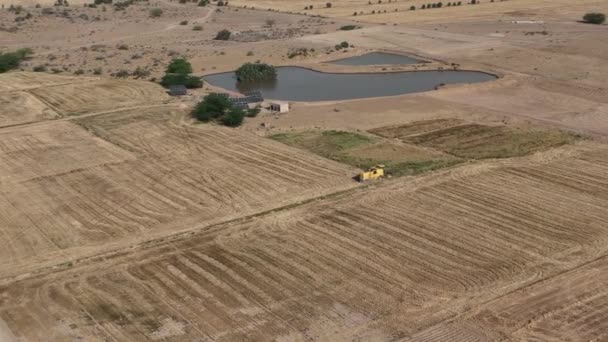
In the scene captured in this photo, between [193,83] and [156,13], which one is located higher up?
[156,13]

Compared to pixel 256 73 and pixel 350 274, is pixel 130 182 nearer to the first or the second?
pixel 350 274

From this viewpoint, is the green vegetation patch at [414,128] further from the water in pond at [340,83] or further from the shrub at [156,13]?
the shrub at [156,13]

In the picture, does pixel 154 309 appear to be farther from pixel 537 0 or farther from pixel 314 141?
pixel 537 0

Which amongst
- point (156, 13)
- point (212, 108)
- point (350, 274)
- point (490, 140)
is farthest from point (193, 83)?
point (156, 13)

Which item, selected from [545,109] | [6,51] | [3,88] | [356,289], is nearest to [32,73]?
[3,88]

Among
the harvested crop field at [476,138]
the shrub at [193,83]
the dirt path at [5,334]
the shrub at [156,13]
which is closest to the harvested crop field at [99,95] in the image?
the shrub at [193,83]
